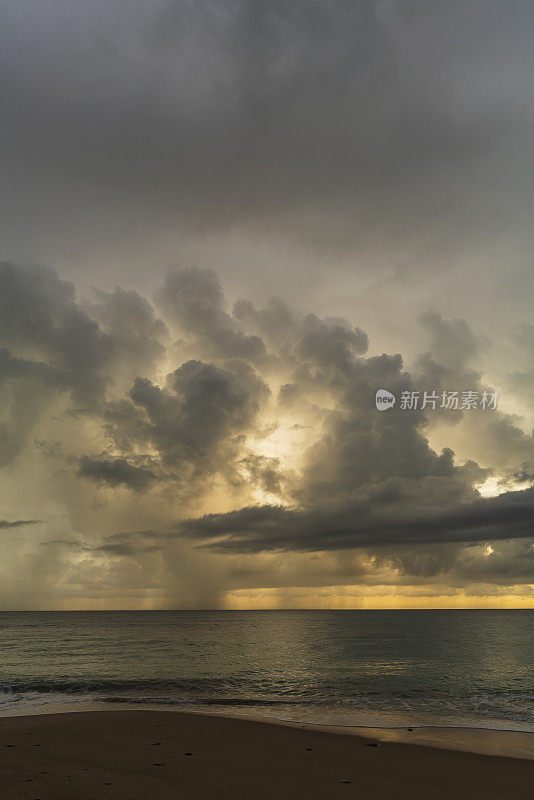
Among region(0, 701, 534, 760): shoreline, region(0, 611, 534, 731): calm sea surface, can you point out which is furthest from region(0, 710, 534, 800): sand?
region(0, 611, 534, 731): calm sea surface

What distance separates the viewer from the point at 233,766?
49.8 ft

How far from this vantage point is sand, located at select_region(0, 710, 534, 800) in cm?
1283

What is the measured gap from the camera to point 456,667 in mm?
49344

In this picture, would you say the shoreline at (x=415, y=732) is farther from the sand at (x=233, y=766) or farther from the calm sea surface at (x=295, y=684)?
the calm sea surface at (x=295, y=684)

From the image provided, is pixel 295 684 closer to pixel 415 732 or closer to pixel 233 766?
pixel 415 732

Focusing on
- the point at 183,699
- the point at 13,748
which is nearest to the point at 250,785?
the point at 13,748

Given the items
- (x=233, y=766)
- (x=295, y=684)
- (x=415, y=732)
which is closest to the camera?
(x=233, y=766)

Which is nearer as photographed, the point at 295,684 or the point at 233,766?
the point at 233,766

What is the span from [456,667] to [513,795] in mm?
41848

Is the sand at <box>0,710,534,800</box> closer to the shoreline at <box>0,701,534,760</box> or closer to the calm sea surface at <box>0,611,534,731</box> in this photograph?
the shoreline at <box>0,701,534,760</box>

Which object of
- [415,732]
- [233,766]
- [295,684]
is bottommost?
[295,684]

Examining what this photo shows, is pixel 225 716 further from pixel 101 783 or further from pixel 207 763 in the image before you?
pixel 101 783

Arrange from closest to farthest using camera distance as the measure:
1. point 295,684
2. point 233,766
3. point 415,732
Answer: point 233,766 < point 415,732 < point 295,684

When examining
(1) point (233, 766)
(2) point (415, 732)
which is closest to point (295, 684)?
(2) point (415, 732)
